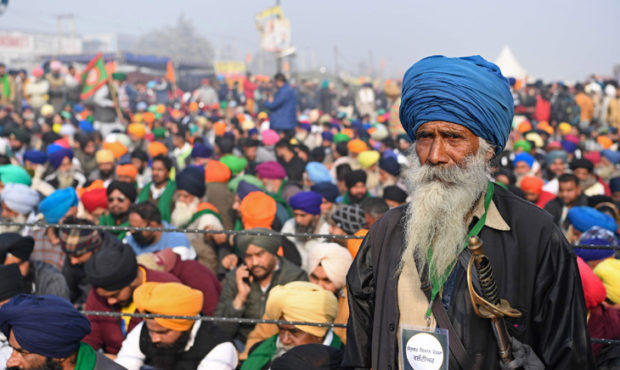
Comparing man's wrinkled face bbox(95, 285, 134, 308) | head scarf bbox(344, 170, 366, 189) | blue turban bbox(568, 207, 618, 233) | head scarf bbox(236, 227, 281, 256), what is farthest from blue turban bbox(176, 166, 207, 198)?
blue turban bbox(568, 207, 618, 233)

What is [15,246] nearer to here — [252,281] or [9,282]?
[9,282]

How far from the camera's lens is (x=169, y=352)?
3668 mm

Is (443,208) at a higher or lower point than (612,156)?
higher

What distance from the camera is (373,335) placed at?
6.76 feet

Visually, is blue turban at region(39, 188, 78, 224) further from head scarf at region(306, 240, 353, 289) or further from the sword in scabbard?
the sword in scabbard

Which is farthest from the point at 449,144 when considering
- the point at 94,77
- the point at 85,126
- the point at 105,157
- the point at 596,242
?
the point at 94,77

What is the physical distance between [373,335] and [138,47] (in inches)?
6370

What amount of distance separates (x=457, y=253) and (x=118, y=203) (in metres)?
5.29

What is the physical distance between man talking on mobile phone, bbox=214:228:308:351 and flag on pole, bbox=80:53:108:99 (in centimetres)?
1338

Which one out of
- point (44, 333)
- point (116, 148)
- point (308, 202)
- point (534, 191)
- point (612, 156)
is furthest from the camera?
point (612, 156)

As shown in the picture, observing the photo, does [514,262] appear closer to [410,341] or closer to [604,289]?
[410,341]

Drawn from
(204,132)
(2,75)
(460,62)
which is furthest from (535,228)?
(2,75)

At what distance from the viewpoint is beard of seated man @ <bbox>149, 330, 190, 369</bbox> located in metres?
3.66

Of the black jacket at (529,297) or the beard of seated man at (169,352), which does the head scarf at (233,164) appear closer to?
the beard of seated man at (169,352)
